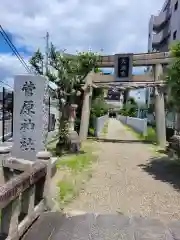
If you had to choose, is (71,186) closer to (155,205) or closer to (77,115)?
(155,205)

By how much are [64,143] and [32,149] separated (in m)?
5.86

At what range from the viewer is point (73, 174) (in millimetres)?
8828

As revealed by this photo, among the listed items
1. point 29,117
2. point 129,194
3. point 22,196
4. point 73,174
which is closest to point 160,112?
point 73,174

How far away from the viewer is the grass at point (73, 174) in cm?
673

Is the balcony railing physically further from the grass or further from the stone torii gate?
the grass

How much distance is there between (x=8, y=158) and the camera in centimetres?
550

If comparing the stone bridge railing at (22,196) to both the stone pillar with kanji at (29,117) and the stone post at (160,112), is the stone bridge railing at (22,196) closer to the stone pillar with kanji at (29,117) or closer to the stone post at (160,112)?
the stone pillar with kanji at (29,117)

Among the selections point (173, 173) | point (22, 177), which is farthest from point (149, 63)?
point (22, 177)

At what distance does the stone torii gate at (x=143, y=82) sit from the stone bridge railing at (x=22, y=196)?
39.6 ft

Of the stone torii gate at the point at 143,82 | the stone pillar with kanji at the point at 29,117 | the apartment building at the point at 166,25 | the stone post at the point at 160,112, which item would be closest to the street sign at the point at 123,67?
the stone torii gate at the point at 143,82

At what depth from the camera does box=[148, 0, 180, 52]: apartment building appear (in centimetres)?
3666

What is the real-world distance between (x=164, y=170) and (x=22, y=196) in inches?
240

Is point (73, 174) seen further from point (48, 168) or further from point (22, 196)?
point (22, 196)

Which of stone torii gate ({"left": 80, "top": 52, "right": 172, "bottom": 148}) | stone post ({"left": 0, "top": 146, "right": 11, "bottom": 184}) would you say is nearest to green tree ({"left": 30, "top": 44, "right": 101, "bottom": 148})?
stone torii gate ({"left": 80, "top": 52, "right": 172, "bottom": 148})
